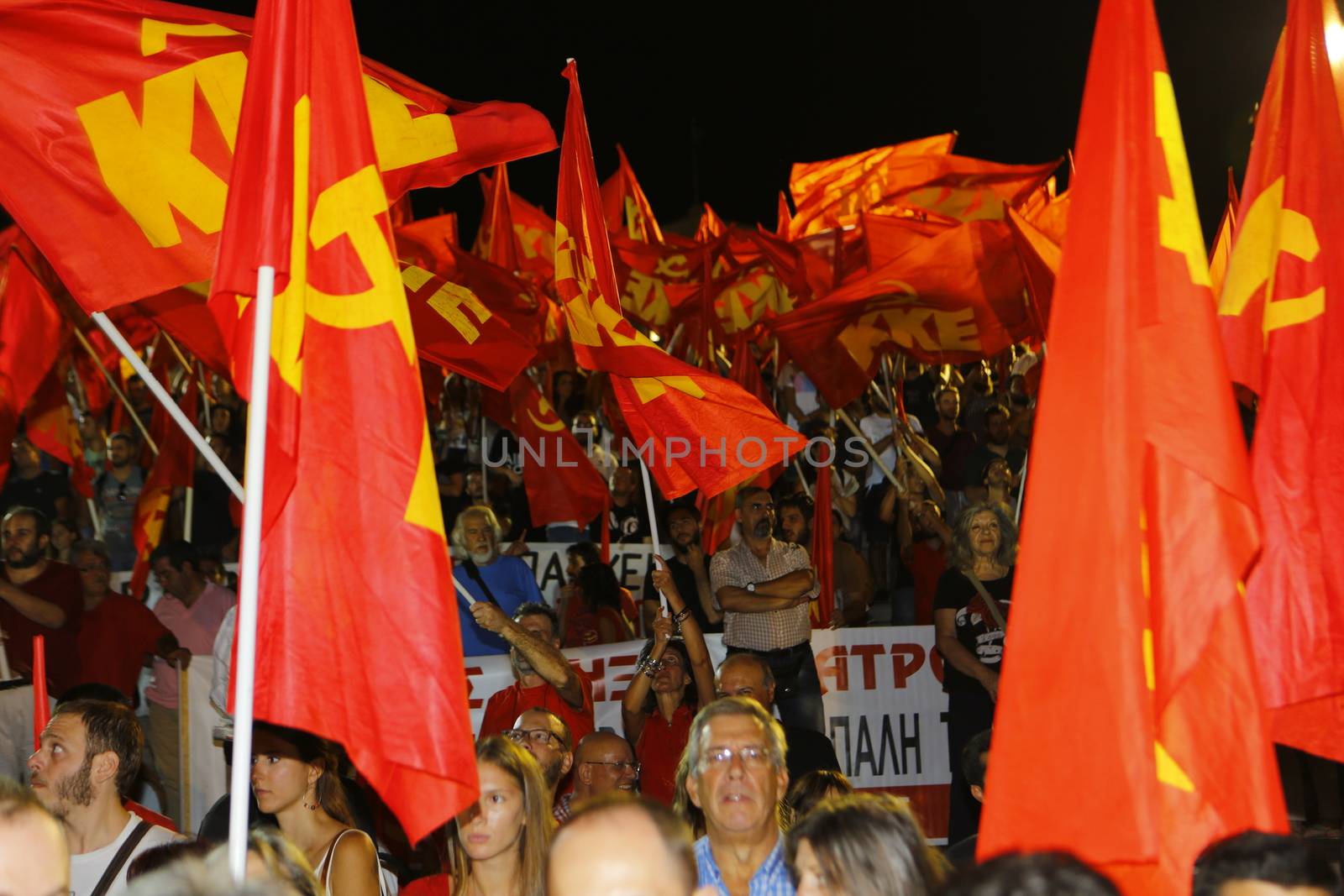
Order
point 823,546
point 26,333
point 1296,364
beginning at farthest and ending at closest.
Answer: point 823,546 → point 26,333 → point 1296,364

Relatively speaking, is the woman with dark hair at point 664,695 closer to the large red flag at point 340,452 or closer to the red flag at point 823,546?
the red flag at point 823,546

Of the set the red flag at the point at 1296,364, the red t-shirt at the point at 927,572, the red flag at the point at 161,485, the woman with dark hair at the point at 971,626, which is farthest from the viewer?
the red flag at the point at 161,485

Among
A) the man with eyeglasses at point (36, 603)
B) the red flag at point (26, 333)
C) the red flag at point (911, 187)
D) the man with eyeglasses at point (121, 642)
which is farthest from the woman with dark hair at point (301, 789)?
the red flag at point (911, 187)

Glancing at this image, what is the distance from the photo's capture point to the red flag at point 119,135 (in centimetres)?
489

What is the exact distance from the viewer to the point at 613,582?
9.81 m

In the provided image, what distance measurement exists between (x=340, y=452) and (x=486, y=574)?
508 centimetres

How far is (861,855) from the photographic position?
3283mm

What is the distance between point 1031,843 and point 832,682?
5.90 m

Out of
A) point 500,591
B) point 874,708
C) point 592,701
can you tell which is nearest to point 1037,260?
point 874,708

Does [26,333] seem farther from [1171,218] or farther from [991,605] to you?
[1171,218]

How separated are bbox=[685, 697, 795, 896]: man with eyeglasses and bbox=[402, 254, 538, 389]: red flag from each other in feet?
12.0

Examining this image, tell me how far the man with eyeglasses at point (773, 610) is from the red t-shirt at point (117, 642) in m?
3.27

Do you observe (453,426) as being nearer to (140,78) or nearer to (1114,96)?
(140,78)

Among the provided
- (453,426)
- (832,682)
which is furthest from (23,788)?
(453,426)
